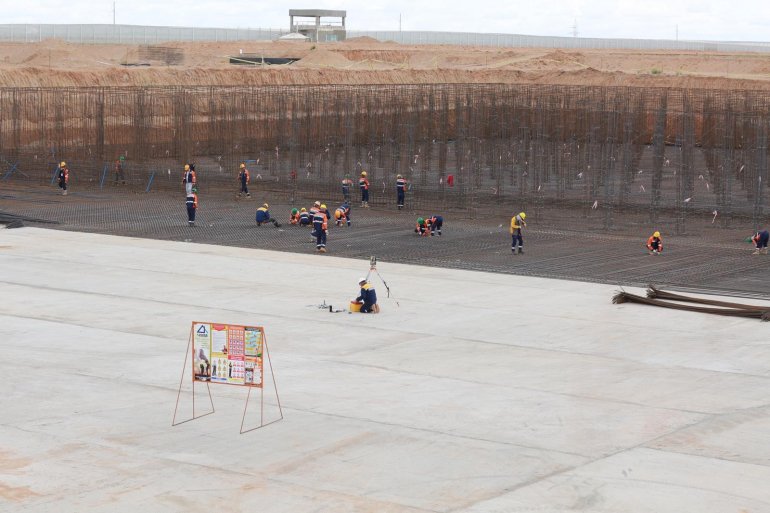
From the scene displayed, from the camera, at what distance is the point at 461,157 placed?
4462cm

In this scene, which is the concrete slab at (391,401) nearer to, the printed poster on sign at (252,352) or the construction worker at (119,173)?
the printed poster on sign at (252,352)

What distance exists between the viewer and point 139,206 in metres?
43.3

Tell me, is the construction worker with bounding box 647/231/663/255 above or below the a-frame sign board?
below

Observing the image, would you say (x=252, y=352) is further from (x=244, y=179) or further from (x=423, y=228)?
(x=244, y=179)

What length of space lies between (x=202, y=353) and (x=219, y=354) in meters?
0.29

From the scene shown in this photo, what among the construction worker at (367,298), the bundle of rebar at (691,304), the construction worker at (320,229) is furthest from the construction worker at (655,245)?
the construction worker at (367,298)

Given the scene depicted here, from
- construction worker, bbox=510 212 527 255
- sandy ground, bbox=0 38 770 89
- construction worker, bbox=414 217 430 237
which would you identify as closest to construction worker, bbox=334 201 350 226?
construction worker, bbox=414 217 430 237

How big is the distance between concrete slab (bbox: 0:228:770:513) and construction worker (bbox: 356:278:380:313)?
413 millimetres

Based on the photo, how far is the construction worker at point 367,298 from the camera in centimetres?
2452

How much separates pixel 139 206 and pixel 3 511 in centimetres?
3064

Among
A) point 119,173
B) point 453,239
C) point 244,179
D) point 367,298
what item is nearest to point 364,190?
point 244,179

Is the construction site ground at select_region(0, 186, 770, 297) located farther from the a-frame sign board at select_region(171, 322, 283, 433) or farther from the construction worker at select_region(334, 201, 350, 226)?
the a-frame sign board at select_region(171, 322, 283, 433)

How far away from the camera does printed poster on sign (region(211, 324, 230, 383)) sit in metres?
16.5

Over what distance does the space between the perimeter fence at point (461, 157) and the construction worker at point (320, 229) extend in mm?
9375
